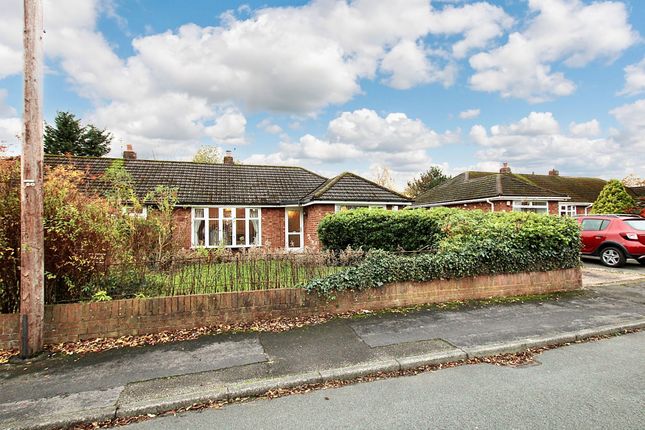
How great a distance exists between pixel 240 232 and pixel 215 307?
11.5m

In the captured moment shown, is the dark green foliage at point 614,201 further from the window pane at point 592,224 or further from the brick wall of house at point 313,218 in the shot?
the brick wall of house at point 313,218

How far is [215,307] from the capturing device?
5.79 m

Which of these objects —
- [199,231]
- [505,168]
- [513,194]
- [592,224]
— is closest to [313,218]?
[199,231]

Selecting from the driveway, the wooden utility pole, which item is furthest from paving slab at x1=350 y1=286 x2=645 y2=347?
the wooden utility pole

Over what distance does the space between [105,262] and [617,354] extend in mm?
7735

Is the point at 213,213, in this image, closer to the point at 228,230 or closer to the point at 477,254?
the point at 228,230

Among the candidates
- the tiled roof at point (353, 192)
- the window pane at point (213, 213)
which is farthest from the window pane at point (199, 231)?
the tiled roof at point (353, 192)

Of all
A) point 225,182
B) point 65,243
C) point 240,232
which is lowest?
point 240,232

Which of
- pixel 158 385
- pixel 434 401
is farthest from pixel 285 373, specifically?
pixel 434 401

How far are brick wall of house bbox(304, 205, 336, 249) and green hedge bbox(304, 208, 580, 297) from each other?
701cm

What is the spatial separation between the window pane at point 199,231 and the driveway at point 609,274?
576 inches

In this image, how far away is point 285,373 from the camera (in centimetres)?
417

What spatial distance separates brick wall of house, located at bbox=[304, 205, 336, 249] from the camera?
15406mm

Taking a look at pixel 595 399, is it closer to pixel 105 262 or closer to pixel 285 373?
pixel 285 373
